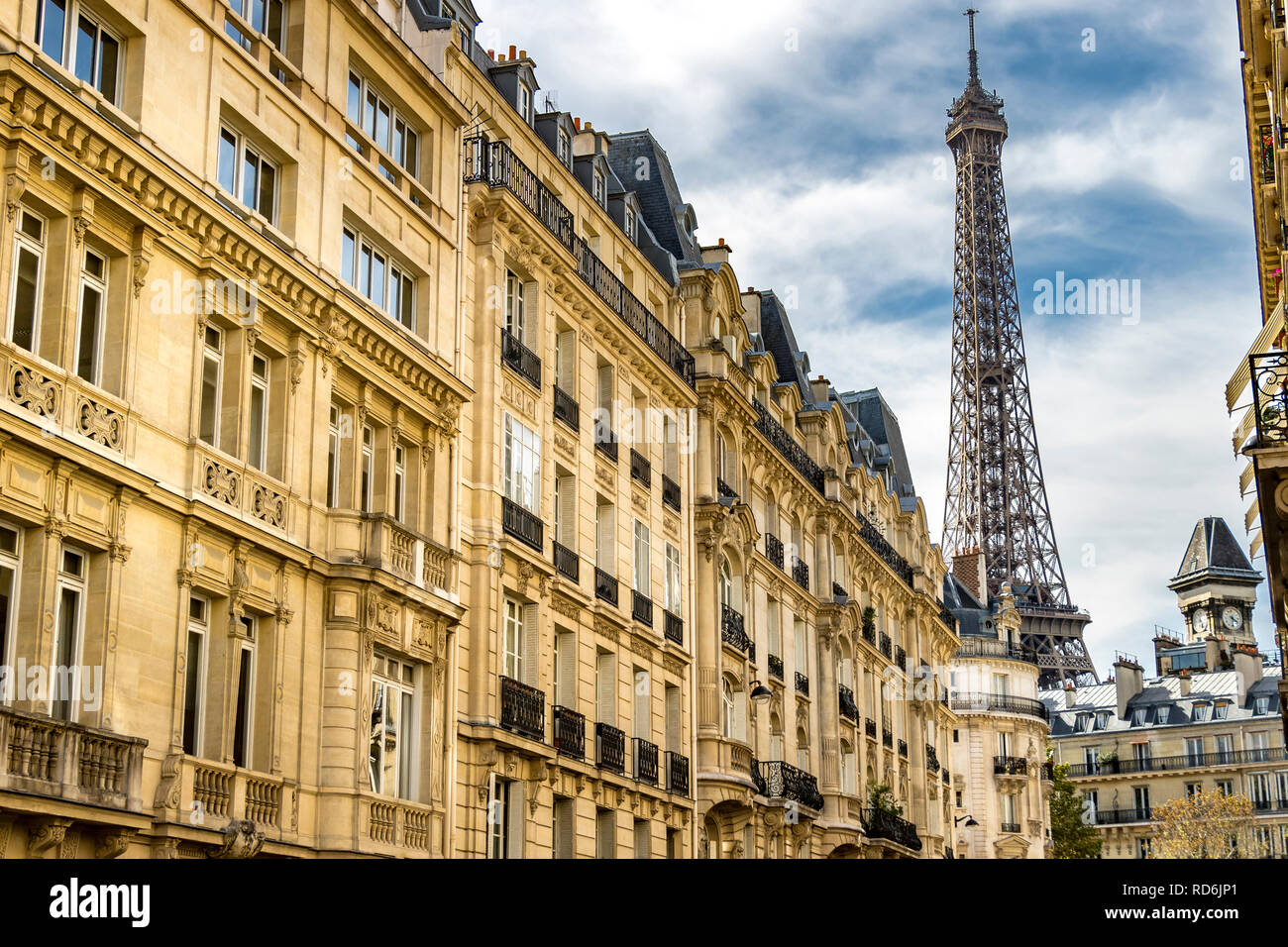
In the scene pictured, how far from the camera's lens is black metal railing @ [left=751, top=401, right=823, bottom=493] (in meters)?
47.9

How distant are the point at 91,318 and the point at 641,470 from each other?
19.4 m

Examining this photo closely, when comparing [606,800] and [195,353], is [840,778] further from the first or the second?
[195,353]

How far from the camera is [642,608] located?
38.1 metres

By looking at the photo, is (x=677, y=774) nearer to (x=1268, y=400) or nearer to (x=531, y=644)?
(x=531, y=644)

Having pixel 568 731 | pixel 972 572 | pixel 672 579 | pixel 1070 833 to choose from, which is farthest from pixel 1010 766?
pixel 568 731

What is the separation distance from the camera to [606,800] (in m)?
34.7

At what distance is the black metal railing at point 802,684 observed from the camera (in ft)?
162

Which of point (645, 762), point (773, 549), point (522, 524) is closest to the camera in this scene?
point (522, 524)

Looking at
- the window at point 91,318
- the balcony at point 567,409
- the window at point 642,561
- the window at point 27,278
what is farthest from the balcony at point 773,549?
the window at point 27,278

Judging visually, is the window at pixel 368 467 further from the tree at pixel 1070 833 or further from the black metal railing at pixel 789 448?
the tree at pixel 1070 833

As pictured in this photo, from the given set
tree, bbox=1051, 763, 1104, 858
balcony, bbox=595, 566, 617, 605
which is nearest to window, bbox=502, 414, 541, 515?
balcony, bbox=595, 566, 617, 605

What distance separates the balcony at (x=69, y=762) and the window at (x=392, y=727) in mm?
6039

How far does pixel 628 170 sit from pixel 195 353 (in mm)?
25272

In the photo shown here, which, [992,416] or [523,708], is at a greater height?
[992,416]
